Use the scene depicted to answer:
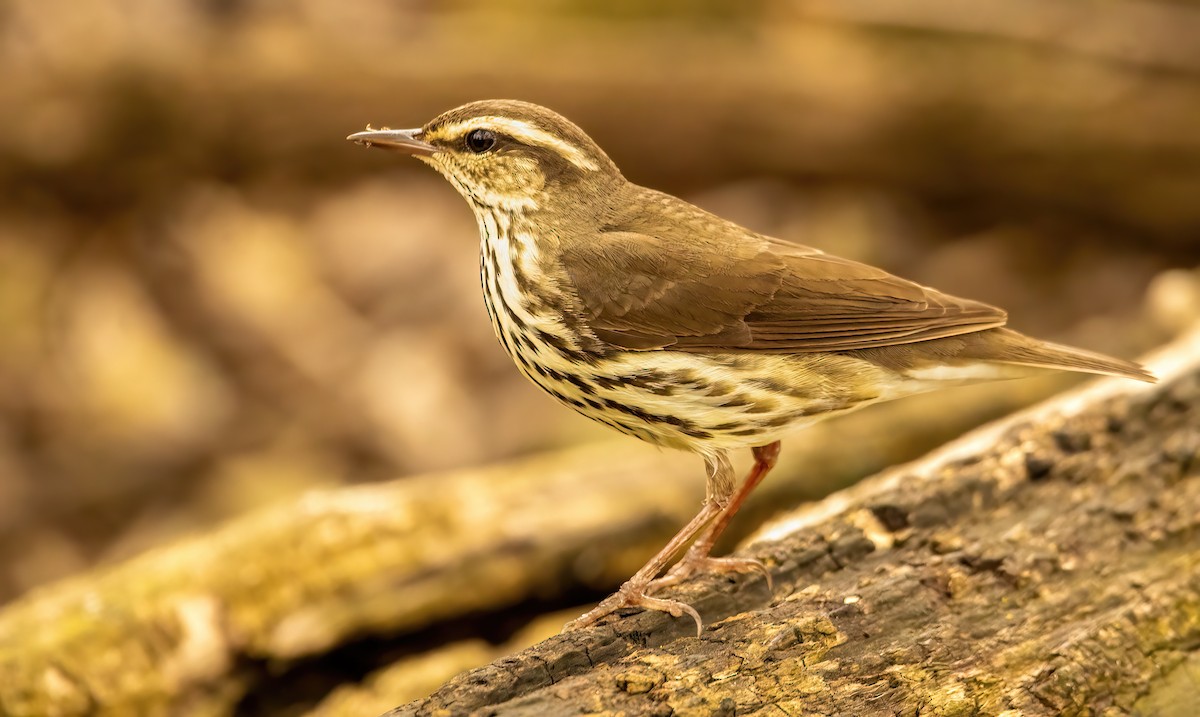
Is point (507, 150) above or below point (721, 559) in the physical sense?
above

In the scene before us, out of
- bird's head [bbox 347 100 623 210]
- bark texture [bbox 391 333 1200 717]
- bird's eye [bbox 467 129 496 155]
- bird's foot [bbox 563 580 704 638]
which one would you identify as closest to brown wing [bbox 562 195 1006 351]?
bird's head [bbox 347 100 623 210]

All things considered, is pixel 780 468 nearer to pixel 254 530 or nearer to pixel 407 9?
pixel 254 530

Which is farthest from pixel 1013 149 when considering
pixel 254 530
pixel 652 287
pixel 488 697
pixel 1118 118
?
pixel 488 697

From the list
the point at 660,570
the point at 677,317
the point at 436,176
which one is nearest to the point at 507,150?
the point at 677,317

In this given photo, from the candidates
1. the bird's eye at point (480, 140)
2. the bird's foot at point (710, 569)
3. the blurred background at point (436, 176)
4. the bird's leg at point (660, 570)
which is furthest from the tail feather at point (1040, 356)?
the blurred background at point (436, 176)

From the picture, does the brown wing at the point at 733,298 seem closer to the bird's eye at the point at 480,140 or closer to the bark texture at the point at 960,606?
the bird's eye at the point at 480,140

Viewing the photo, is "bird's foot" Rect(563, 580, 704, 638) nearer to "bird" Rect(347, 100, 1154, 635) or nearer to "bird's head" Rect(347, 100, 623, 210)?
"bird" Rect(347, 100, 1154, 635)

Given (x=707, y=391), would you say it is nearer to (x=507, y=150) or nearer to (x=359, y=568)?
(x=507, y=150)
